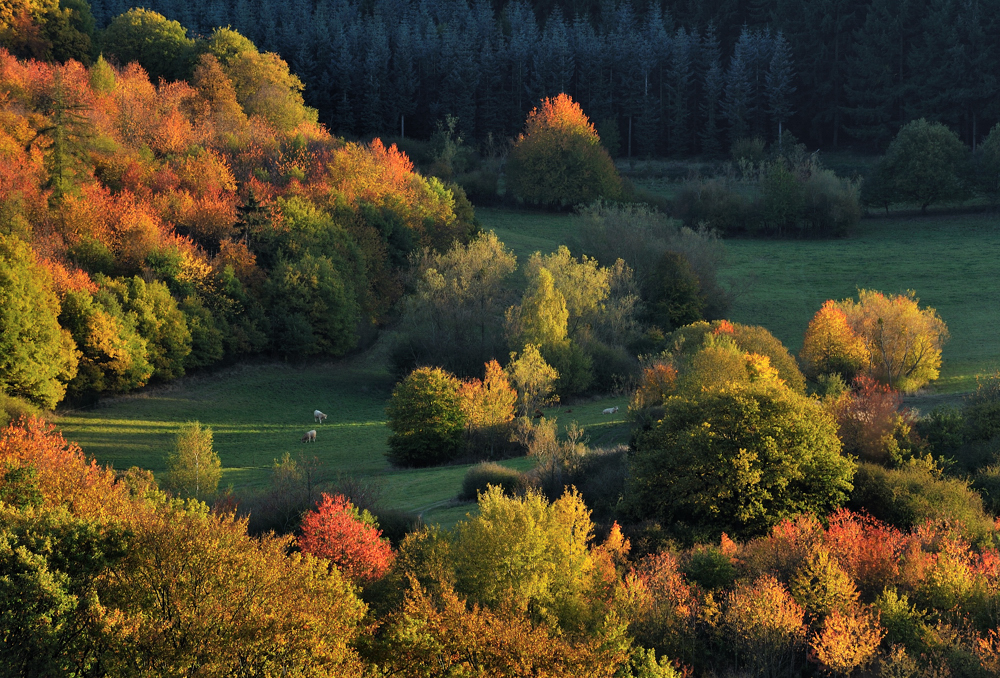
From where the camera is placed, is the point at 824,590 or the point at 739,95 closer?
the point at 824,590

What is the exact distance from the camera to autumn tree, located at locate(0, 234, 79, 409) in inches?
1953

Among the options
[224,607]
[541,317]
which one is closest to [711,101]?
[541,317]

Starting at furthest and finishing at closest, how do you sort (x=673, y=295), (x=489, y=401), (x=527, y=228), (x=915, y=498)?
1. (x=527, y=228)
2. (x=673, y=295)
3. (x=489, y=401)
4. (x=915, y=498)

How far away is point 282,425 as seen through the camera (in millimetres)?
54844

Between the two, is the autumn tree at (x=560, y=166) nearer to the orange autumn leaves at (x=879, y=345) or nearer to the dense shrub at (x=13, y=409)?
the orange autumn leaves at (x=879, y=345)

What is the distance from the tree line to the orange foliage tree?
83411 mm

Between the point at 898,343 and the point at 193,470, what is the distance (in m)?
37.0

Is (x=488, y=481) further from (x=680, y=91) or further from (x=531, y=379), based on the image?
(x=680, y=91)

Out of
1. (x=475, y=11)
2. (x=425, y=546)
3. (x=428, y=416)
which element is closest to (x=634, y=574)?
(x=425, y=546)

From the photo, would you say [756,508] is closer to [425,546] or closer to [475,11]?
[425,546]

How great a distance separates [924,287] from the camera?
72938 millimetres

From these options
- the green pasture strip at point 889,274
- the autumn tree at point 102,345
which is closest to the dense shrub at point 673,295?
the green pasture strip at point 889,274

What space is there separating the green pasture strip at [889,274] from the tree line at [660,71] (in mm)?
22909

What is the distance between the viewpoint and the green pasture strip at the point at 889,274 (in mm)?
65938
